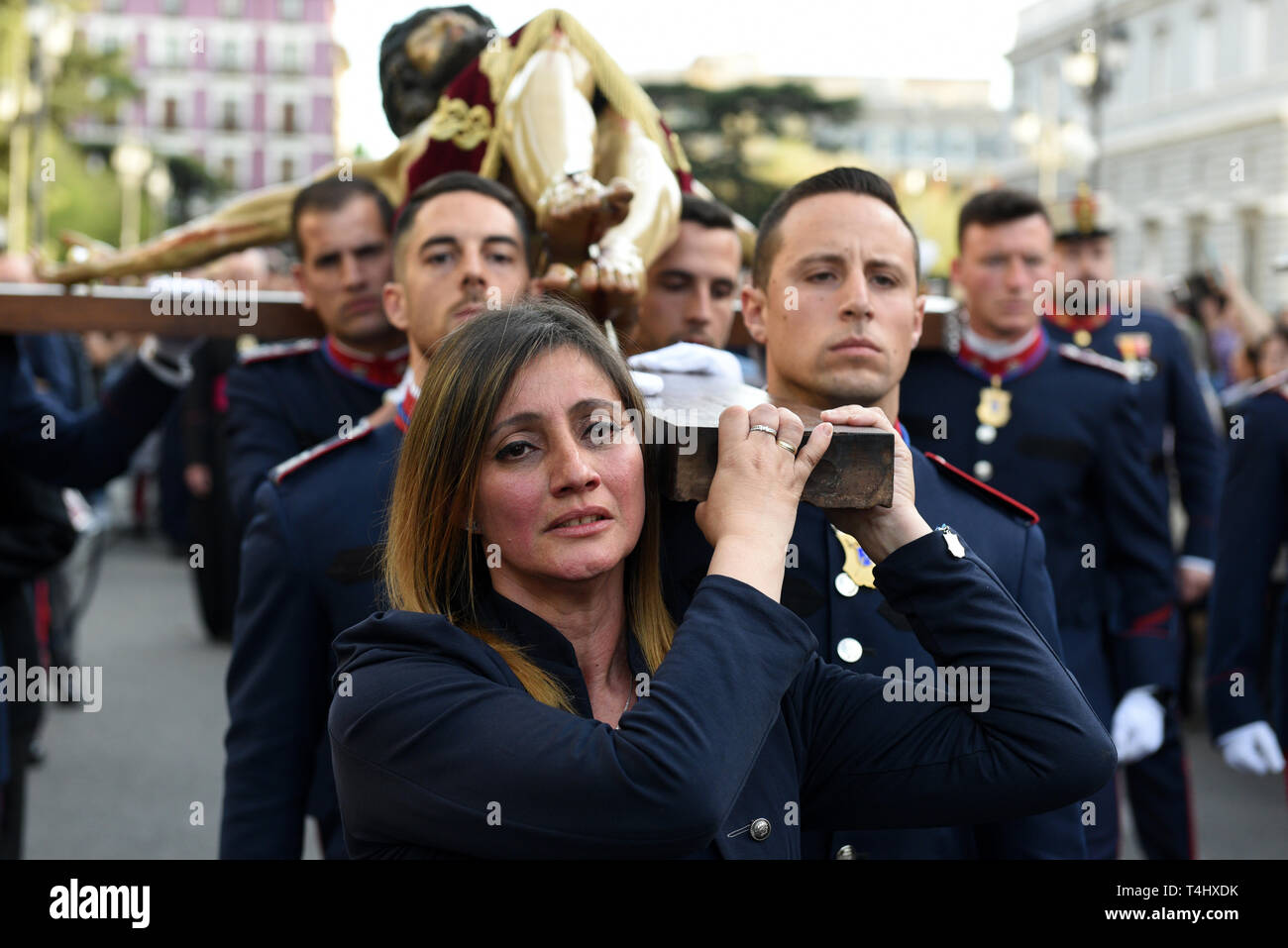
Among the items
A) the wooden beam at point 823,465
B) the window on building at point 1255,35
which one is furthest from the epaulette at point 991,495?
the window on building at point 1255,35

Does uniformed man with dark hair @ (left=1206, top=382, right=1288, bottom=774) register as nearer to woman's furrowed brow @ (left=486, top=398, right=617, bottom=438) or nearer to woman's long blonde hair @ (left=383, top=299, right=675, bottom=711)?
woman's long blonde hair @ (left=383, top=299, right=675, bottom=711)

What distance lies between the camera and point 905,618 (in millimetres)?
2410

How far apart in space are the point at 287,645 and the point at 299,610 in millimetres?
65

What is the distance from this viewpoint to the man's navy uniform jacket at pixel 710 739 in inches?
66.3

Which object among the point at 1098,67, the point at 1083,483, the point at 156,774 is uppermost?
the point at 1098,67

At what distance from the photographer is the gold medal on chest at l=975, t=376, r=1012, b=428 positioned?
423cm

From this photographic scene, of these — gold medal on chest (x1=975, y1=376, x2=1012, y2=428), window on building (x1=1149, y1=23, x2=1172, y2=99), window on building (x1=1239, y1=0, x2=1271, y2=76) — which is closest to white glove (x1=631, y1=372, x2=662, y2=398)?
gold medal on chest (x1=975, y1=376, x2=1012, y2=428)

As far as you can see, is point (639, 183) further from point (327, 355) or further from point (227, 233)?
point (227, 233)

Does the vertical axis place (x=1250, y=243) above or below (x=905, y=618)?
above

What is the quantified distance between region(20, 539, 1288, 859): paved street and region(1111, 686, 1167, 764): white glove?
1690 mm

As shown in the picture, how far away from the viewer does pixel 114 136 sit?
66750 mm

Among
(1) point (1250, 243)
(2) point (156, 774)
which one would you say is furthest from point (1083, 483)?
(1) point (1250, 243)

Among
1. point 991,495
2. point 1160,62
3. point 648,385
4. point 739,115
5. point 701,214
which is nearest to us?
point 648,385

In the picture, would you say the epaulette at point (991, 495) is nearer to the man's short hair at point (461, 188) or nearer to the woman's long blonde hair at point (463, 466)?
the woman's long blonde hair at point (463, 466)
